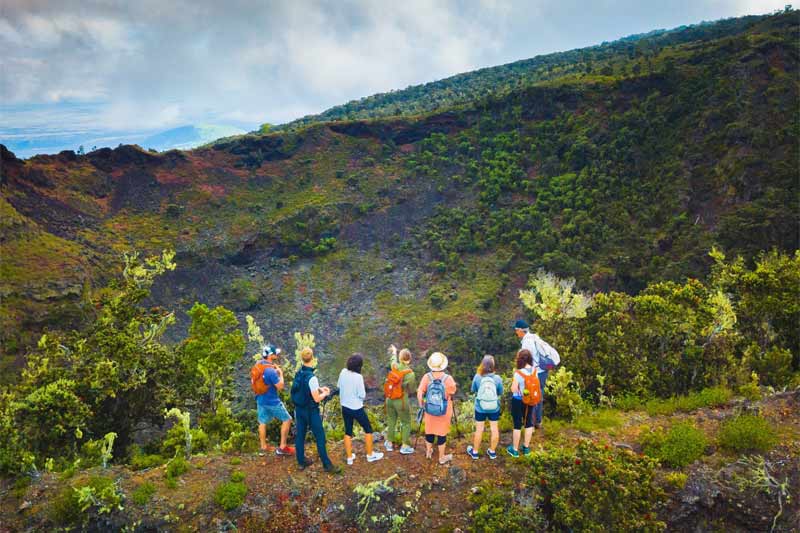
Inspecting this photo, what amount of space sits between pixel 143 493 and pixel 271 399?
2.12 metres

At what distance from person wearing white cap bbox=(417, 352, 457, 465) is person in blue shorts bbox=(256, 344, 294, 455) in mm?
2252

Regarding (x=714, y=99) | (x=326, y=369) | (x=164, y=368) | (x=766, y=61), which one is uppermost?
(x=766, y=61)

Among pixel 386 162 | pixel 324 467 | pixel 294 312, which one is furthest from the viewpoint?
pixel 386 162

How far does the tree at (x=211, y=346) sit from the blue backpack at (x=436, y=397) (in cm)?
581

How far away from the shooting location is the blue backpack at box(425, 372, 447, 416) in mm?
6641

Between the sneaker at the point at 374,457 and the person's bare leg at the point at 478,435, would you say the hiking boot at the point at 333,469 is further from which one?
the person's bare leg at the point at 478,435

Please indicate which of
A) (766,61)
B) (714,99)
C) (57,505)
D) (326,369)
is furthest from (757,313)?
(766,61)

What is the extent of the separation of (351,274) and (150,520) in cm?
2790

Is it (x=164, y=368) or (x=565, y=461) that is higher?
(x=164, y=368)

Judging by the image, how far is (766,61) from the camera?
3111cm

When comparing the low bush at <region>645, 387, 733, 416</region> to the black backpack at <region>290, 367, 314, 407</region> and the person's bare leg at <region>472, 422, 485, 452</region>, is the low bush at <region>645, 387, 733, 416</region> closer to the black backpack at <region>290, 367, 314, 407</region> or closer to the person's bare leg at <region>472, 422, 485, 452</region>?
the person's bare leg at <region>472, 422, 485, 452</region>

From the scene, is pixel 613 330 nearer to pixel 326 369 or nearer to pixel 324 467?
pixel 324 467

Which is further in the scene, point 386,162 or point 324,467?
point 386,162

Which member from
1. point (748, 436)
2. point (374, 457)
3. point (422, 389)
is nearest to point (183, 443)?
point (374, 457)
